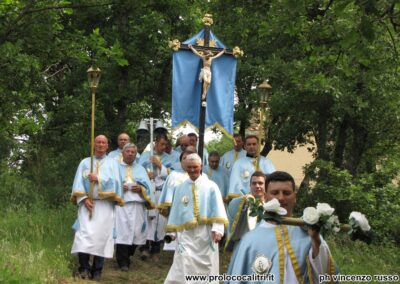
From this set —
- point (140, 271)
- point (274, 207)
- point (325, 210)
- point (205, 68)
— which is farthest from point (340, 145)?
point (325, 210)

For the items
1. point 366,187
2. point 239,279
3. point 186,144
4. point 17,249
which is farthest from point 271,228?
point 366,187

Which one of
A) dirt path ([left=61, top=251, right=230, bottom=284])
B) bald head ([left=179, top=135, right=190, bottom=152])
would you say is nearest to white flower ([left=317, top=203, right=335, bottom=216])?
dirt path ([left=61, top=251, right=230, bottom=284])

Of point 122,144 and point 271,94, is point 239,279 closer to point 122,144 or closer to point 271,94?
point 122,144

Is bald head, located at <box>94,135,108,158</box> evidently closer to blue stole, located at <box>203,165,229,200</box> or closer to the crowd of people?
the crowd of people

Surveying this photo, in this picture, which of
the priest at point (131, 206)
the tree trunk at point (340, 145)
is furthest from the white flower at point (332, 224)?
the tree trunk at point (340, 145)

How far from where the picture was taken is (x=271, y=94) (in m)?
15.9

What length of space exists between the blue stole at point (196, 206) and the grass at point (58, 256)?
173cm

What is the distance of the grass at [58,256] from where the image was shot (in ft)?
27.6

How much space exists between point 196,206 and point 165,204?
138cm

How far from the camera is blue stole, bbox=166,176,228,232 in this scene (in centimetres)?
884

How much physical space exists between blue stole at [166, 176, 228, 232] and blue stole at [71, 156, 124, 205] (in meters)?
1.36

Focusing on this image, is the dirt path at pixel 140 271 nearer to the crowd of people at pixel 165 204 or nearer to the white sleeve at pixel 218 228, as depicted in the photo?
the crowd of people at pixel 165 204

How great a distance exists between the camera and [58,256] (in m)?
9.75

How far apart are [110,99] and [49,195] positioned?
389 cm
